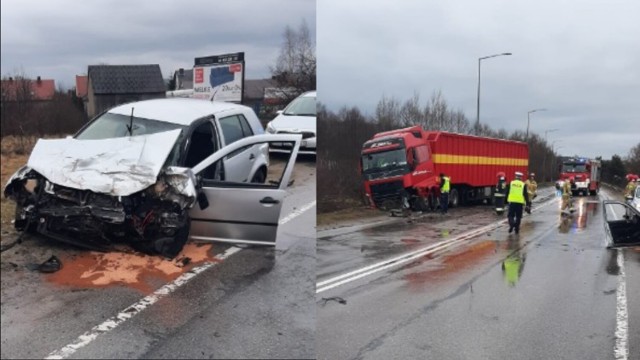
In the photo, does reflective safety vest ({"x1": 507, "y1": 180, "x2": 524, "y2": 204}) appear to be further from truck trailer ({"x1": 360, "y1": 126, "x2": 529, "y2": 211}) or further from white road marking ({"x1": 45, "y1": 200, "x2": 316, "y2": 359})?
white road marking ({"x1": 45, "y1": 200, "x2": 316, "y2": 359})

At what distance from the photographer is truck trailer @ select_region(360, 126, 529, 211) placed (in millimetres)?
1542

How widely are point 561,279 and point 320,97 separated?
935mm

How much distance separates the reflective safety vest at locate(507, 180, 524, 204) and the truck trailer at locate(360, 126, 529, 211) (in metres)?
0.07

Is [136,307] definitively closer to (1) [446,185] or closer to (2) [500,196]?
(1) [446,185]

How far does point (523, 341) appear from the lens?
167 centimetres

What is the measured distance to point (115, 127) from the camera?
3459 millimetres

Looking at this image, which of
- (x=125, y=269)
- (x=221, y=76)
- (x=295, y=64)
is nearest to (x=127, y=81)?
(x=221, y=76)

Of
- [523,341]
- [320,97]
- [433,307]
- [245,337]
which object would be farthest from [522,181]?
[245,337]

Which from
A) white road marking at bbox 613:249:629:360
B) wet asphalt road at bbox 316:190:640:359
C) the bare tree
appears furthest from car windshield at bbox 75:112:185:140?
white road marking at bbox 613:249:629:360

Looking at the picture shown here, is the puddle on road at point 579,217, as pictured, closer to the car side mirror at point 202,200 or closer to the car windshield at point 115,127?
the car side mirror at point 202,200

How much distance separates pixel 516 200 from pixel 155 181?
7.61 ft

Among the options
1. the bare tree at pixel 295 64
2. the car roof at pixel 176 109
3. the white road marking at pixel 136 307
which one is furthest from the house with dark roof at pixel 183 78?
the white road marking at pixel 136 307

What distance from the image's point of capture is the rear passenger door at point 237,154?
11.0 ft

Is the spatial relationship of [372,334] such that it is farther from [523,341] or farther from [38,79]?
[38,79]
